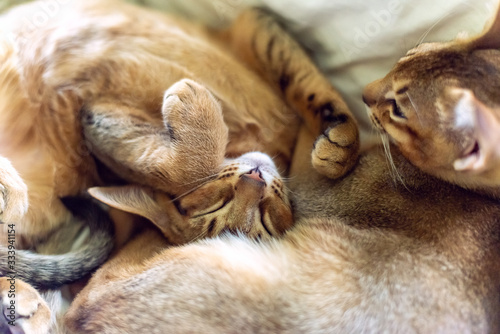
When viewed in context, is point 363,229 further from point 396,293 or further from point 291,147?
point 291,147

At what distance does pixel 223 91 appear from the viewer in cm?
160

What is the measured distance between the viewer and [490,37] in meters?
1.17

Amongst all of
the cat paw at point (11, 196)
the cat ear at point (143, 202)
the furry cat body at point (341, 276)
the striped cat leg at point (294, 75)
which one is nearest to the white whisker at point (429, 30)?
the striped cat leg at point (294, 75)

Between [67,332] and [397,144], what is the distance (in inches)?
43.0

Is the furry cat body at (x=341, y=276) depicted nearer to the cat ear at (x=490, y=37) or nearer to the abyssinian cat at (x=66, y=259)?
the abyssinian cat at (x=66, y=259)

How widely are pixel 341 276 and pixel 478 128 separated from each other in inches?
19.5

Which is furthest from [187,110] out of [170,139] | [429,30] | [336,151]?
[429,30]

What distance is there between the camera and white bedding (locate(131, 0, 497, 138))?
137 cm

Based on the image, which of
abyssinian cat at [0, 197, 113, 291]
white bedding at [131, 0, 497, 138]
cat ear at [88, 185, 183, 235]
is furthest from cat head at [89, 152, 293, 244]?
white bedding at [131, 0, 497, 138]

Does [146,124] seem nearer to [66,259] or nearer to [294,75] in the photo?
[66,259]

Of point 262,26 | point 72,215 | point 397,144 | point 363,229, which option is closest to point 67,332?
point 72,215

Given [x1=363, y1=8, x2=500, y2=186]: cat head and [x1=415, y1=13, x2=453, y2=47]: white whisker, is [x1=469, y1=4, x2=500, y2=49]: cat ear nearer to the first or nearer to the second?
[x1=363, y1=8, x2=500, y2=186]: cat head

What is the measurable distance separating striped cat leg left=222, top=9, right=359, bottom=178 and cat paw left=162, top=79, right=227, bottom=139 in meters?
0.37

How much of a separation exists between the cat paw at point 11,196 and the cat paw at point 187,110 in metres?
0.47
